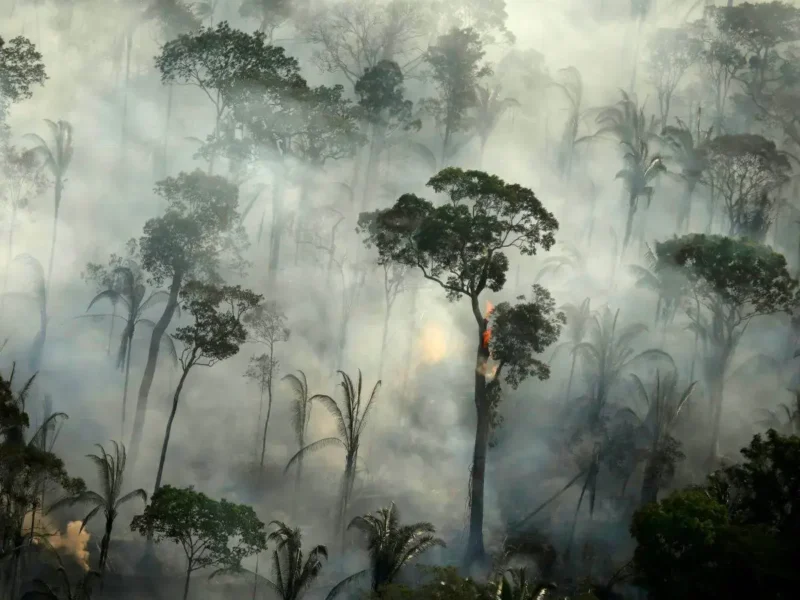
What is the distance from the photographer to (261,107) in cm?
5481

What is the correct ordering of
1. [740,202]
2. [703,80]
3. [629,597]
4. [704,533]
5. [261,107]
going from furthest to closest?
[703,80], [740,202], [261,107], [629,597], [704,533]

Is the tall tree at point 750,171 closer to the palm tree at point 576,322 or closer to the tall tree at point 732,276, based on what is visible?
the tall tree at point 732,276

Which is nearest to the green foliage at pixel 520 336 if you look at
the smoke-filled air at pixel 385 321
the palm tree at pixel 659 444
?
the smoke-filled air at pixel 385 321

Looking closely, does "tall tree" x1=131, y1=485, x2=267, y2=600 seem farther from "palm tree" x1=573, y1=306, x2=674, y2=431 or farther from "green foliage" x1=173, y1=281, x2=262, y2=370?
"palm tree" x1=573, y1=306, x2=674, y2=431

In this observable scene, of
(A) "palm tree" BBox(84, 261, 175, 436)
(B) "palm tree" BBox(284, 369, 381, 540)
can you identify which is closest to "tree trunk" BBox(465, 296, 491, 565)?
(B) "palm tree" BBox(284, 369, 381, 540)

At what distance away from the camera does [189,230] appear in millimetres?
47750

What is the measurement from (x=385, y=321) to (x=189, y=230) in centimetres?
1849

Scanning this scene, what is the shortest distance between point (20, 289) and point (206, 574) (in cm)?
3074

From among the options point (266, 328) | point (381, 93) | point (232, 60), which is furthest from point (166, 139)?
point (266, 328)

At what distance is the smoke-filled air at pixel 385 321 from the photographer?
36.5m

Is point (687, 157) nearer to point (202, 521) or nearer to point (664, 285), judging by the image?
point (664, 285)

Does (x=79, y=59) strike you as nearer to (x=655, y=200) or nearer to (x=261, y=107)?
(x=261, y=107)

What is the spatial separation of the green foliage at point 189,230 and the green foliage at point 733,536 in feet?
91.1

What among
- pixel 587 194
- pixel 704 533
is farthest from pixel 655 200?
pixel 704 533
